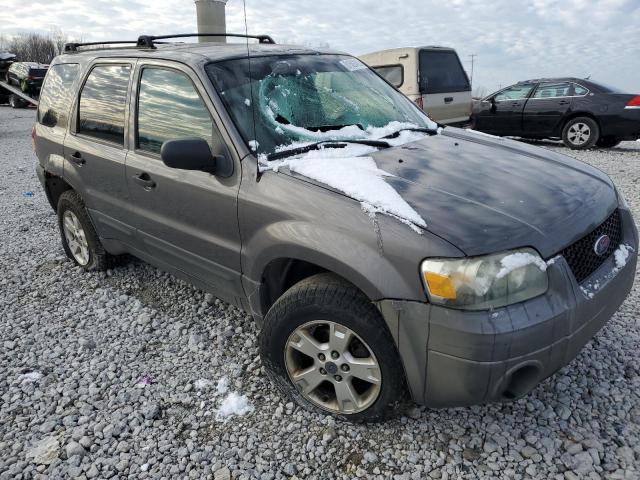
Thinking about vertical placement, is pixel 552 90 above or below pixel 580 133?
above

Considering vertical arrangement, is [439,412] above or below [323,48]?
below

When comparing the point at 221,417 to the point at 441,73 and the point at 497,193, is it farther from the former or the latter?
the point at 441,73

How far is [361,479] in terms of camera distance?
214 cm

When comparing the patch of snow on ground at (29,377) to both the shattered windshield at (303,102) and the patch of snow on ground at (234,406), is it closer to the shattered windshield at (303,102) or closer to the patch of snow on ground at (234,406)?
the patch of snow on ground at (234,406)

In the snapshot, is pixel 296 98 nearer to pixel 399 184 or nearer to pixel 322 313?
pixel 399 184

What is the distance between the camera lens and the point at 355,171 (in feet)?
7.72

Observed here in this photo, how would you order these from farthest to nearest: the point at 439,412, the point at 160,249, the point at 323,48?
the point at 323,48 < the point at 160,249 < the point at 439,412

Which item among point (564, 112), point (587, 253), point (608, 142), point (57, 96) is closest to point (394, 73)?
point (564, 112)

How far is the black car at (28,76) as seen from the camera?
19.2m

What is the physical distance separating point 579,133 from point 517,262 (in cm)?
930

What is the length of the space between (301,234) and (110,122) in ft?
6.39

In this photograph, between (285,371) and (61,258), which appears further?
(61,258)

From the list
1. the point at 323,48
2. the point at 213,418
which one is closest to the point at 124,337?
the point at 213,418

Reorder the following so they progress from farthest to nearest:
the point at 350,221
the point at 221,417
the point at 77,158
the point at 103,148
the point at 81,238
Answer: the point at 81,238
the point at 77,158
the point at 103,148
the point at 221,417
the point at 350,221
